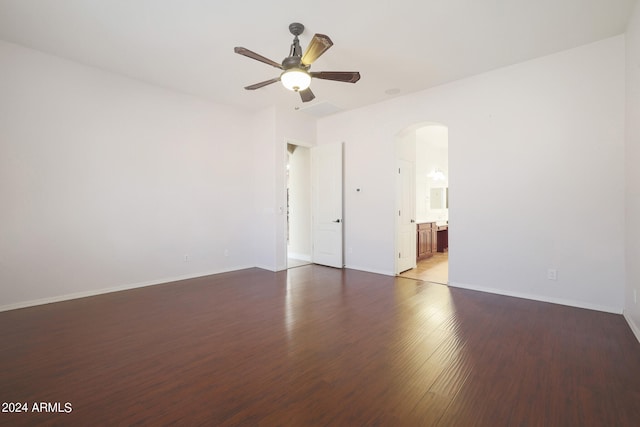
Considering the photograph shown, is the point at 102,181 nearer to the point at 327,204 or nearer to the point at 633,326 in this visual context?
the point at 327,204

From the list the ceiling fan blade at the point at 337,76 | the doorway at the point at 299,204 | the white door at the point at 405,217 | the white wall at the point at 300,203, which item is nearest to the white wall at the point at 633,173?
the ceiling fan blade at the point at 337,76

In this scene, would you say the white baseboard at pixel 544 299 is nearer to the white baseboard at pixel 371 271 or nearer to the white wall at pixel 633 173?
the white wall at pixel 633 173

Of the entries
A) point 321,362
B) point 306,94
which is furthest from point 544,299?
point 306,94

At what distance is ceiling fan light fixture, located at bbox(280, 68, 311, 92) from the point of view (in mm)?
2941

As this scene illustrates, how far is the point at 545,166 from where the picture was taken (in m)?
3.66

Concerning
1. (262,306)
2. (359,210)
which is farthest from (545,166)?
(262,306)

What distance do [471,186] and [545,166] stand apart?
2.90 ft

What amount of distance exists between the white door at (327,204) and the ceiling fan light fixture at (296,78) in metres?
2.72

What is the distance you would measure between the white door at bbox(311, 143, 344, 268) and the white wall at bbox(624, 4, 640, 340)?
12.9 ft

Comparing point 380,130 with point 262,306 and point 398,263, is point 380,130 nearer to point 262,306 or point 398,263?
point 398,263

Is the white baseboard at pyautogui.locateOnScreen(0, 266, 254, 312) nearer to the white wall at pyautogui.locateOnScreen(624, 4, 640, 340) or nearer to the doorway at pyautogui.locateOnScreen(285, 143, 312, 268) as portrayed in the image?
the doorway at pyautogui.locateOnScreen(285, 143, 312, 268)

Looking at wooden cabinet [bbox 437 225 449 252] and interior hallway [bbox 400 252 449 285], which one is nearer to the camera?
interior hallway [bbox 400 252 449 285]

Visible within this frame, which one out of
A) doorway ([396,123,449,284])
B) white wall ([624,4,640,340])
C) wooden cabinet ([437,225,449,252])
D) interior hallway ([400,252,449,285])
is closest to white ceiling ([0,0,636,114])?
white wall ([624,4,640,340])

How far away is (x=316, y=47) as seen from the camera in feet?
8.72
